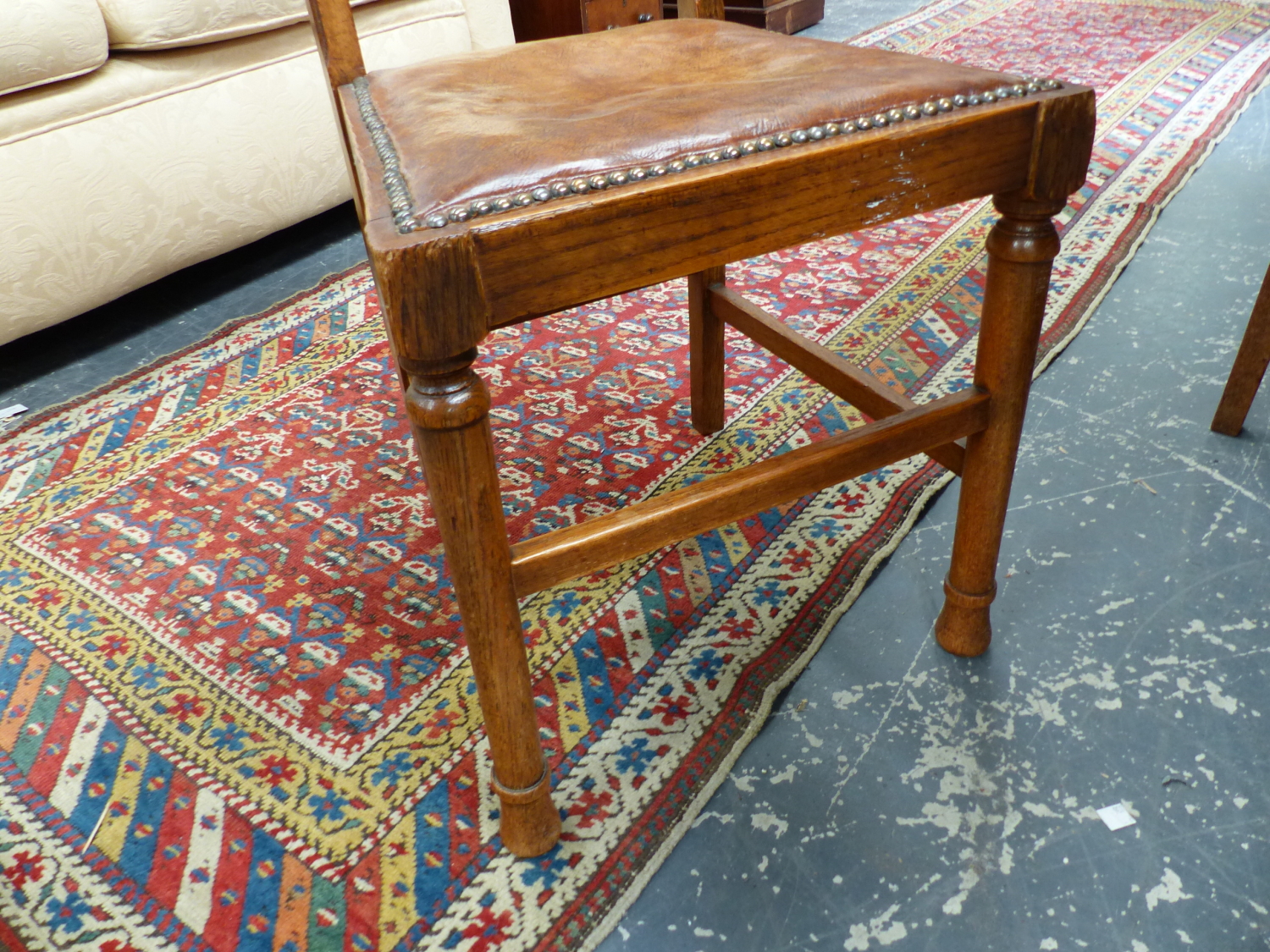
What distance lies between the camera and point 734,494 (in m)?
0.70

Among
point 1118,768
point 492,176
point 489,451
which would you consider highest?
point 492,176

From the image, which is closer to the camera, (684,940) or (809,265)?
(684,940)

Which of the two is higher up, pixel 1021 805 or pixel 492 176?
pixel 492 176

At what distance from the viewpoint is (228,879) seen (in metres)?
0.73

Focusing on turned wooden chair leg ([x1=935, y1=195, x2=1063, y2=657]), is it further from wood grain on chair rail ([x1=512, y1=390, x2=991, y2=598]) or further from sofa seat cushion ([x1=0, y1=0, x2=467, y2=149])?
sofa seat cushion ([x1=0, y1=0, x2=467, y2=149])

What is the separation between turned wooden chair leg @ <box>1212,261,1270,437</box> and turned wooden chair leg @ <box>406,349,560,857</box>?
0.99 metres

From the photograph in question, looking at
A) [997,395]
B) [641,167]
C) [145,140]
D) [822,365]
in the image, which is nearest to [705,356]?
[822,365]

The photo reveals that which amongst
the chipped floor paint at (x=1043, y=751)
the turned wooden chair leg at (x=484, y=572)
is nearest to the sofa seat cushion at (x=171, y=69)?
the turned wooden chair leg at (x=484, y=572)

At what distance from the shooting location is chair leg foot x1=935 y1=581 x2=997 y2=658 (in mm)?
868

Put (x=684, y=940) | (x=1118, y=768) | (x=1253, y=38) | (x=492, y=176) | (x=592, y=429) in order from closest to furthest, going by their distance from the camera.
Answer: (x=492, y=176) → (x=684, y=940) → (x=1118, y=768) → (x=592, y=429) → (x=1253, y=38)

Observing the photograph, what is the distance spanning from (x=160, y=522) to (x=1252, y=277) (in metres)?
1.77

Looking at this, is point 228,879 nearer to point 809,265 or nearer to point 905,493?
point 905,493

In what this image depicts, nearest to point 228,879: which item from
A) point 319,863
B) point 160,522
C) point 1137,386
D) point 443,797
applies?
point 319,863

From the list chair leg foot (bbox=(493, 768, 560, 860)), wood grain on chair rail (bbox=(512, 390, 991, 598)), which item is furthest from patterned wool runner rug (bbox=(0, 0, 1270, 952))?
wood grain on chair rail (bbox=(512, 390, 991, 598))
